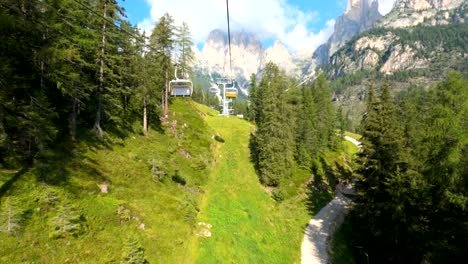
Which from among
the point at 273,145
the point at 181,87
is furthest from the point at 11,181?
the point at 181,87

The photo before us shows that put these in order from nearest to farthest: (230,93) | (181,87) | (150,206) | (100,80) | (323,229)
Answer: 1. (150,206)
2. (100,80)
3. (323,229)
4. (181,87)
5. (230,93)

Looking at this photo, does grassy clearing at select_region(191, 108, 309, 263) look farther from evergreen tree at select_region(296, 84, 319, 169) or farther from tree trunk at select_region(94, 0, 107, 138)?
tree trunk at select_region(94, 0, 107, 138)

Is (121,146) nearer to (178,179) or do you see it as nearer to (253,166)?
(178,179)

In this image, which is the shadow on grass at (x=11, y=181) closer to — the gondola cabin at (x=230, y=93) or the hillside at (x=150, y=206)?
the hillside at (x=150, y=206)

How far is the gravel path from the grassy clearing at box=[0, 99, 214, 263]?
13232mm

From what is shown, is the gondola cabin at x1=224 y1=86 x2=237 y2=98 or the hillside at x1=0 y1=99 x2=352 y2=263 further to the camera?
the gondola cabin at x1=224 y1=86 x2=237 y2=98

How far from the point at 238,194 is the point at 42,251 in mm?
24192

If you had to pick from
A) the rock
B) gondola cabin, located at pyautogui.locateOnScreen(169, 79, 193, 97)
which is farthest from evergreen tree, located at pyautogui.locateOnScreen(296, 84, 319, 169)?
the rock

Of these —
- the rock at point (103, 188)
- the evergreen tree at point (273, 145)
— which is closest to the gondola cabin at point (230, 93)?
the evergreen tree at point (273, 145)

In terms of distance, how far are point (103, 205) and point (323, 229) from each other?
26839mm

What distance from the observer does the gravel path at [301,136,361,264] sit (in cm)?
3067

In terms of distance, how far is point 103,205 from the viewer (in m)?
21.4

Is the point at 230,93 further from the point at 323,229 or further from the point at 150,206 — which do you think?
the point at 150,206

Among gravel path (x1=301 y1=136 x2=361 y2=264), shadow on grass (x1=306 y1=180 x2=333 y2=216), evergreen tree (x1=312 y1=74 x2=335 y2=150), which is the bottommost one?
gravel path (x1=301 y1=136 x2=361 y2=264)
